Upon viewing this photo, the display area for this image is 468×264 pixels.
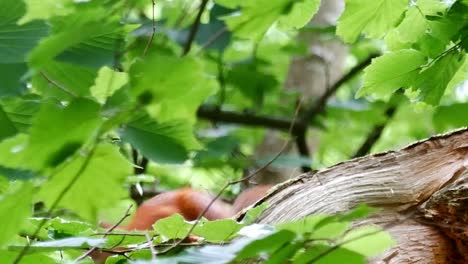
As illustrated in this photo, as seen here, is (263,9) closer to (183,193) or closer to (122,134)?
(122,134)

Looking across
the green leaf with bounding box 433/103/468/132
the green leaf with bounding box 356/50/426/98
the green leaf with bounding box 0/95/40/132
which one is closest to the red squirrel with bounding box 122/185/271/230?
the green leaf with bounding box 433/103/468/132

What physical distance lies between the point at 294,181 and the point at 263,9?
33 centimetres

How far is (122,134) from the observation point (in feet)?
1.68

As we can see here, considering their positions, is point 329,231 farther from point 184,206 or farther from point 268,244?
point 184,206

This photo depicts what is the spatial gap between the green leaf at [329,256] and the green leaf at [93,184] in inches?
4.4

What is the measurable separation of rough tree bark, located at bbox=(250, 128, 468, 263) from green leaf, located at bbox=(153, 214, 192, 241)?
0.44 feet

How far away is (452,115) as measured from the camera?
1.17m

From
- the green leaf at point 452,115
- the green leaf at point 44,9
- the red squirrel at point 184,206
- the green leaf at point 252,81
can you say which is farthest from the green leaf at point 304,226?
the green leaf at point 252,81

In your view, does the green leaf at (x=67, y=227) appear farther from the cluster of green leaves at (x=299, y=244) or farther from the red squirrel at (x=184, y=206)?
the red squirrel at (x=184, y=206)

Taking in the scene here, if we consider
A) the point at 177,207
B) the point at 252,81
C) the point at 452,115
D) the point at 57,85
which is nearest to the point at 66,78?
the point at 57,85

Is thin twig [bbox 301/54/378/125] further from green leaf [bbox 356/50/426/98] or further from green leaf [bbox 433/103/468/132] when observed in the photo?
green leaf [bbox 356/50/426/98]

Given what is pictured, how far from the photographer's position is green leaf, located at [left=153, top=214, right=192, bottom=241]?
0.63m

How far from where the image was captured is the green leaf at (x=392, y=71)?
73 centimetres

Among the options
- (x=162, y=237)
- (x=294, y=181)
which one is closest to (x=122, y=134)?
(x=162, y=237)
